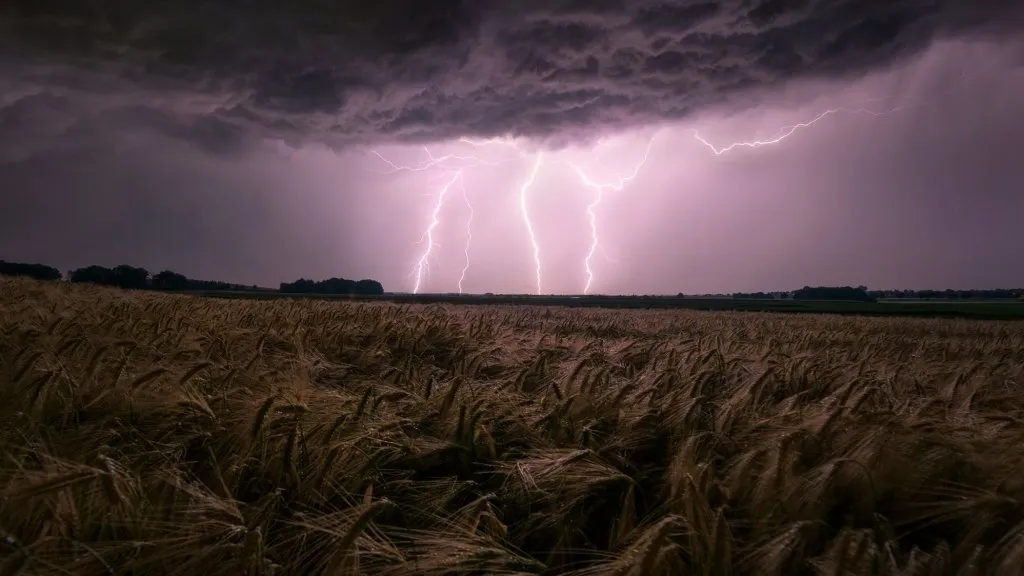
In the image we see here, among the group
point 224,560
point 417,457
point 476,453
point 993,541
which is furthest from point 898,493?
point 224,560

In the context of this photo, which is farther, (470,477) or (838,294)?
(838,294)

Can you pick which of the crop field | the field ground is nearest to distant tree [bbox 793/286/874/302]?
the field ground

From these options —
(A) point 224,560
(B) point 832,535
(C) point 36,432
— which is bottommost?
(B) point 832,535

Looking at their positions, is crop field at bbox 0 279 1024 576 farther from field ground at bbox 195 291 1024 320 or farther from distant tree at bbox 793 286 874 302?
distant tree at bbox 793 286 874 302

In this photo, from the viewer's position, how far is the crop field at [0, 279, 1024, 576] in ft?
4.26

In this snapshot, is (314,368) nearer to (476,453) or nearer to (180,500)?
(476,453)

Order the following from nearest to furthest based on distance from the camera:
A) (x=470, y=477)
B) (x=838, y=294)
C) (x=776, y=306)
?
(x=470, y=477) → (x=776, y=306) → (x=838, y=294)

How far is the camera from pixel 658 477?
231cm

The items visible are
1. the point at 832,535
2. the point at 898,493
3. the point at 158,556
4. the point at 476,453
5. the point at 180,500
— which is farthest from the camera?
the point at 476,453

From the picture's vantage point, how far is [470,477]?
217cm

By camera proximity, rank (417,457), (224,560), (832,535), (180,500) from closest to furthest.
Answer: (224,560), (180,500), (832,535), (417,457)

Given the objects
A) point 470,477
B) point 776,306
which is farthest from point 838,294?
point 470,477

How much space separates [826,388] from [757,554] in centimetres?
276

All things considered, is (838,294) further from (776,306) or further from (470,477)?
(470,477)
